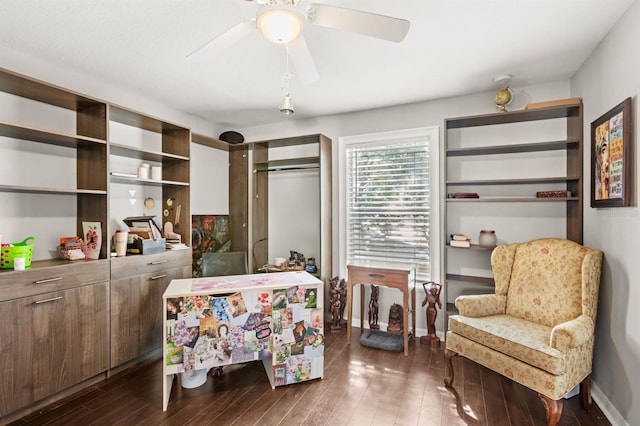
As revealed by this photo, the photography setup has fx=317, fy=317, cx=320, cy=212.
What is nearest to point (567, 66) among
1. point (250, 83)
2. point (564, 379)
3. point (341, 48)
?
point (341, 48)

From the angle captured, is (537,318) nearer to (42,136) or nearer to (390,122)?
(390,122)

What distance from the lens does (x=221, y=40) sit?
65.2 inches

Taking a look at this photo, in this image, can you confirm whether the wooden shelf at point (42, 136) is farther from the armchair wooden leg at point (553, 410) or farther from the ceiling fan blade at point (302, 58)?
the armchair wooden leg at point (553, 410)

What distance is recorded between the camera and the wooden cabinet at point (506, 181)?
9.35ft

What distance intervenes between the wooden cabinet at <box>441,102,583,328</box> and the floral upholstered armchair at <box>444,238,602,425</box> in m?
0.36

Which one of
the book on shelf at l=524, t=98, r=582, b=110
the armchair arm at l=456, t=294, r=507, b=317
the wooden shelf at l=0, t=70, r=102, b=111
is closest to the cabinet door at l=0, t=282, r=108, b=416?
the wooden shelf at l=0, t=70, r=102, b=111

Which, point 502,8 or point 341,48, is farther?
point 341,48

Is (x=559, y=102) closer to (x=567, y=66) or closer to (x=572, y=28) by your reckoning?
(x=567, y=66)

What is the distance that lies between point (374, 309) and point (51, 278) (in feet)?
9.63

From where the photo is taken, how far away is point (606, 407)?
6.97 feet

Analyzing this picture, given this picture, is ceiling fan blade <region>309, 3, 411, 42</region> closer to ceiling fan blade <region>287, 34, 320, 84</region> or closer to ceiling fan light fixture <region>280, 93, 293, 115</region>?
ceiling fan blade <region>287, 34, 320, 84</region>

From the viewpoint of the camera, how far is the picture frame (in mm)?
1904

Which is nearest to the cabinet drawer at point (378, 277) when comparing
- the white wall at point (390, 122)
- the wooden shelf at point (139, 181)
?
the white wall at point (390, 122)

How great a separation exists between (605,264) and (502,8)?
1.87 m
